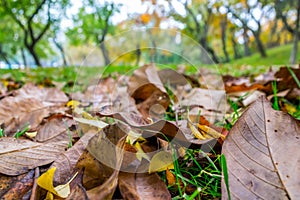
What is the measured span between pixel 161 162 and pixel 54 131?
352 mm

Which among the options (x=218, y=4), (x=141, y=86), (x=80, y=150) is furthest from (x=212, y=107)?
(x=218, y=4)

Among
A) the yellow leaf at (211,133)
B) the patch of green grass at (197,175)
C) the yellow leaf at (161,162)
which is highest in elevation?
the yellow leaf at (211,133)

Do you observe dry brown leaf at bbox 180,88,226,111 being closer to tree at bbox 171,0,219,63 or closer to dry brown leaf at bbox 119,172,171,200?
dry brown leaf at bbox 119,172,171,200

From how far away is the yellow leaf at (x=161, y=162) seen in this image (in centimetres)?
49

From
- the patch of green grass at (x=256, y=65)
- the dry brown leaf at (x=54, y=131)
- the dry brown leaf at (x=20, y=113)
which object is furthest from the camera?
the patch of green grass at (x=256, y=65)

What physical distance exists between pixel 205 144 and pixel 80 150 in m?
0.26

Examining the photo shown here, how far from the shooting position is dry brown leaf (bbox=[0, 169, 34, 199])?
0.42m

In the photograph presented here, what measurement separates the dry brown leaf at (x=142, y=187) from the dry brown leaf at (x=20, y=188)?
17 cm

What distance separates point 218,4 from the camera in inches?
539

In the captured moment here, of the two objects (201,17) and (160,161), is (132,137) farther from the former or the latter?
(201,17)

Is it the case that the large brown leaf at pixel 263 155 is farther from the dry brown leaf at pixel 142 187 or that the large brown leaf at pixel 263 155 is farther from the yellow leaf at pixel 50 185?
the yellow leaf at pixel 50 185

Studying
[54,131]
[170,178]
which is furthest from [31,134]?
[170,178]

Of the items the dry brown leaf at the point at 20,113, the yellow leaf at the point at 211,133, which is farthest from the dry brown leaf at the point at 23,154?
the yellow leaf at the point at 211,133

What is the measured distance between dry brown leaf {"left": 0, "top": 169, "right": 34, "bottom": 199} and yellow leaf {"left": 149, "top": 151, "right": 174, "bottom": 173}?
22 cm
